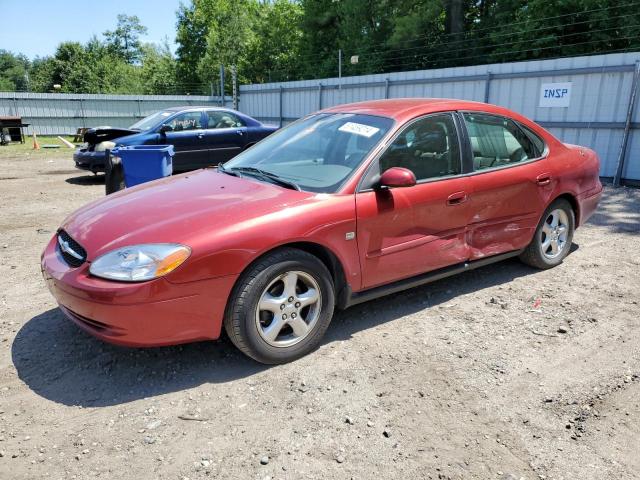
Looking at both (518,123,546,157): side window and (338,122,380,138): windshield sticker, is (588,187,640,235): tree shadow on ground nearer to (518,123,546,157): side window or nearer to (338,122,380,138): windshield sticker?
(518,123,546,157): side window

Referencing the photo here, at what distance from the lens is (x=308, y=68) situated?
35.4 m

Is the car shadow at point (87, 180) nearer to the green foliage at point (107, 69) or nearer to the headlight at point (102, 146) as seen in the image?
the headlight at point (102, 146)

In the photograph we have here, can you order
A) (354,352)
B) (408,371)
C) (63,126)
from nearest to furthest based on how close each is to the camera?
(408,371), (354,352), (63,126)

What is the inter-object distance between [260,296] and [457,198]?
180 centimetres

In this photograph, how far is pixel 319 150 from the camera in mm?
3879

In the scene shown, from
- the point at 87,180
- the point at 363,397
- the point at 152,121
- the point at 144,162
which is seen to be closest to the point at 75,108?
the point at 87,180

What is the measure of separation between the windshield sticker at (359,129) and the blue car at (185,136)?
705 cm

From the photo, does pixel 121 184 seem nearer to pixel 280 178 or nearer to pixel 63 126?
pixel 280 178

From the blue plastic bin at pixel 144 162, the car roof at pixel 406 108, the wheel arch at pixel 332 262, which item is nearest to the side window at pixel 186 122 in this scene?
the blue plastic bin at pixel 144 162

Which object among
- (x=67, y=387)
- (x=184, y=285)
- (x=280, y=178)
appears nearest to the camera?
(x=184, y=285)

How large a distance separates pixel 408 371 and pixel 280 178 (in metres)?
1.59

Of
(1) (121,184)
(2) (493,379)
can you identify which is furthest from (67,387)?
(1) (121,184)

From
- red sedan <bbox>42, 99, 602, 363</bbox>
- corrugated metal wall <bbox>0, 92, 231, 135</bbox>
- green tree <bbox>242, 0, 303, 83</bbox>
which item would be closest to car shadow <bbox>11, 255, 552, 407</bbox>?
red sedan <bbox>42, 99, 602, 363</bbox>

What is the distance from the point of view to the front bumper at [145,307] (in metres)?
2.71
